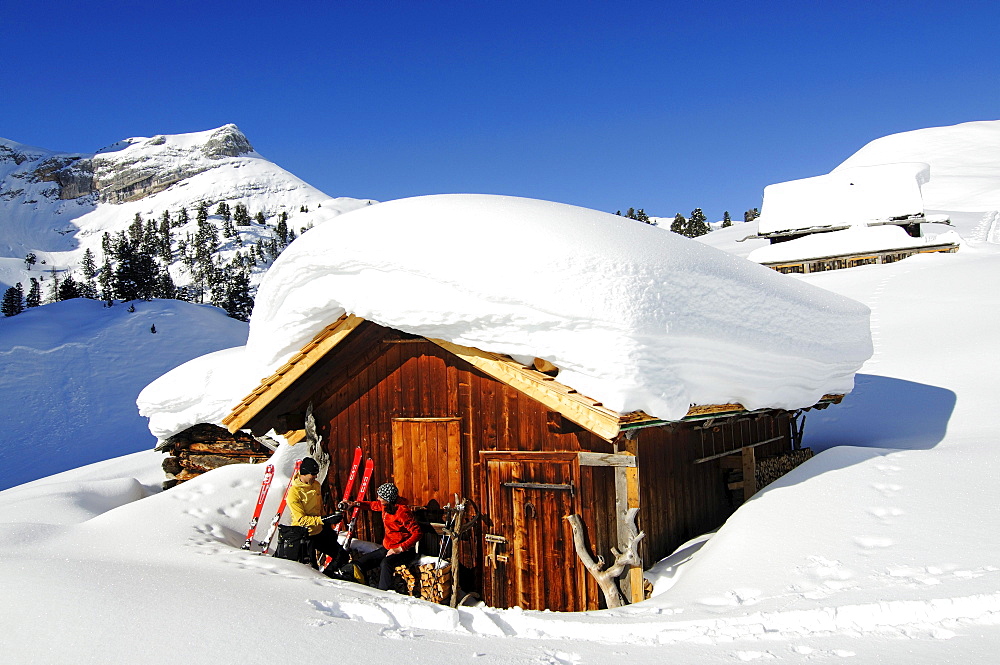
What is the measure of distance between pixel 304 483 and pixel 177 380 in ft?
24.9

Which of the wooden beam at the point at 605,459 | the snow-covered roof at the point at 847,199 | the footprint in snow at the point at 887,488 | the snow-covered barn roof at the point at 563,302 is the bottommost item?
the footprint in snow at the point at 887,488

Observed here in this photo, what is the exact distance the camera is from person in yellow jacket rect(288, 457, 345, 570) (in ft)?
23.5

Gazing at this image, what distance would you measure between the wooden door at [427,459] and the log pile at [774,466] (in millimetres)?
3768

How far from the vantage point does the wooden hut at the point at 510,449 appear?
21.1ft

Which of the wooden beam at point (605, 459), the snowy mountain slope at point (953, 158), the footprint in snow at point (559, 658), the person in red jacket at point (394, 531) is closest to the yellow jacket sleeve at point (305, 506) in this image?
the person in red jacket at point (394, 531)

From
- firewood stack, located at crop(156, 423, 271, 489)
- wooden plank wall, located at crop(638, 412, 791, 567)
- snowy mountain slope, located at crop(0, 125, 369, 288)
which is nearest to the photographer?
wooden plank wall, located at crop(638, 412, 791, 567)

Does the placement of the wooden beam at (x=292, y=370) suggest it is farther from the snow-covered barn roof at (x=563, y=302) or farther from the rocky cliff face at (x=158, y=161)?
the rocky cliff face at (x=158, y=161)

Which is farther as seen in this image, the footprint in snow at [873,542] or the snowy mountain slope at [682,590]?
the footprint in snow at [873,542]

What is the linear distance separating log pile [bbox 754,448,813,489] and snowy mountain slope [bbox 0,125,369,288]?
10809cm

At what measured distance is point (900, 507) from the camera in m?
6.22

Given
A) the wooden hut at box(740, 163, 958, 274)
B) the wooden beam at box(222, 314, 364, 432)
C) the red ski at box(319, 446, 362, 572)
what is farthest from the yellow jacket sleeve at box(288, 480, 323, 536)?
the wooden hut at box(740, 163, 958, 274)

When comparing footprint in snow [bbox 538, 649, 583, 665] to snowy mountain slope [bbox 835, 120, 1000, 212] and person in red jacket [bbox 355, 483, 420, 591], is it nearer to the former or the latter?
person in red jacket [bbox 355, 483, 420, 591]

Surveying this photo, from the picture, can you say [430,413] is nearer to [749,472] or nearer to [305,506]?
[305,506]

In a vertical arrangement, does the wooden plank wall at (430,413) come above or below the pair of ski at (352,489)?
above
